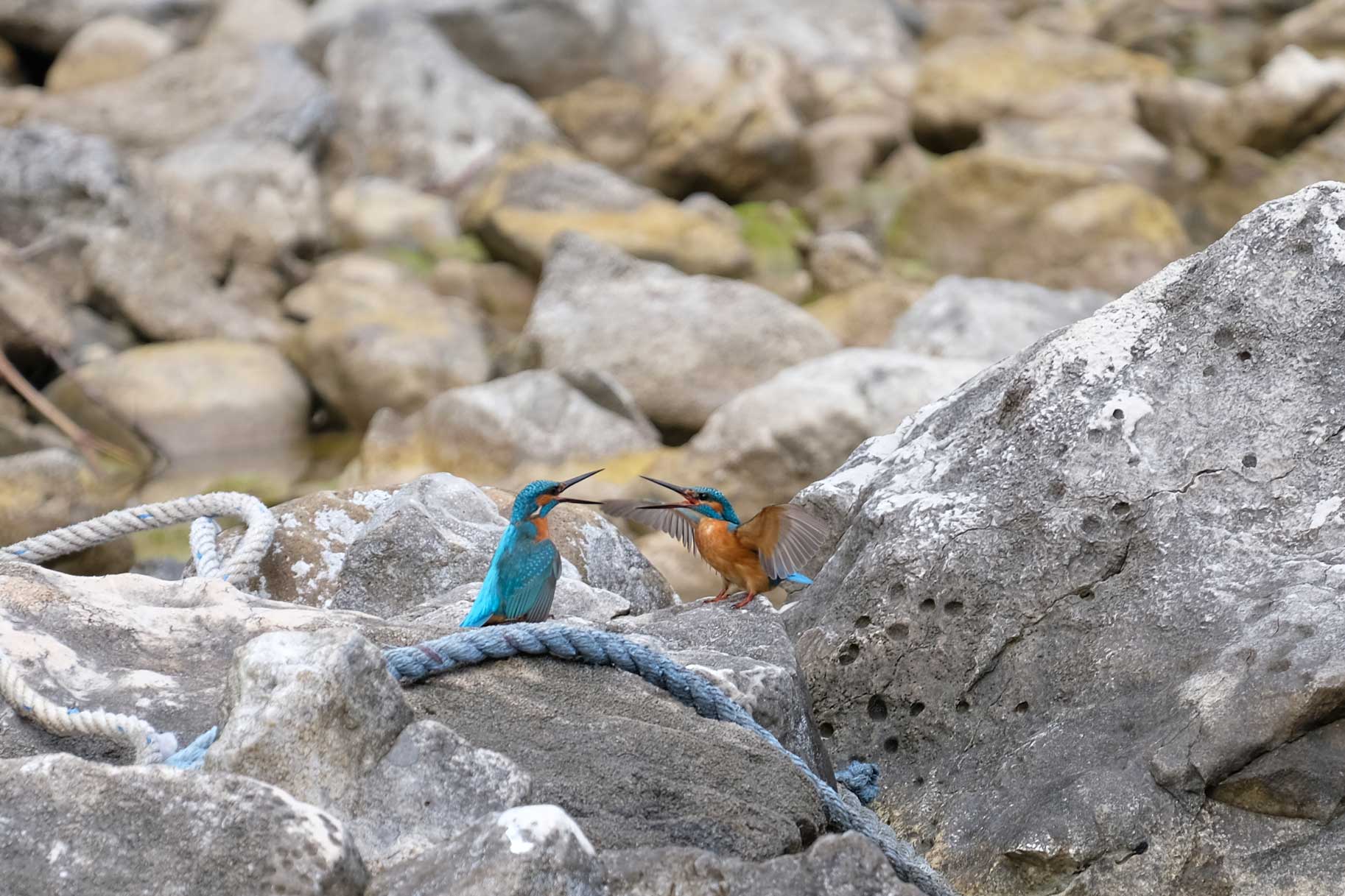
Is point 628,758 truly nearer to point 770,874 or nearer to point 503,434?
point 770,874

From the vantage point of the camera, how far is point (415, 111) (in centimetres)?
1499

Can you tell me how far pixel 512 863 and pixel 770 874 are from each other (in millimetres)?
317

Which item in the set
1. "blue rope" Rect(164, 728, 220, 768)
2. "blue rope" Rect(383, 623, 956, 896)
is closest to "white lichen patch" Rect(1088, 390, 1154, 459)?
"blue rope" Rect(383, 623, 956, 896)

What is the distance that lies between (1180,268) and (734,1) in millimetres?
15308

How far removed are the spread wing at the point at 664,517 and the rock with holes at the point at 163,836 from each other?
218 centimetres

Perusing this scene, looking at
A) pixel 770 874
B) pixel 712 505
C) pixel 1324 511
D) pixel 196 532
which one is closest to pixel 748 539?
pixel 712 505

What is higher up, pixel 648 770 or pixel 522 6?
pixel 648 770

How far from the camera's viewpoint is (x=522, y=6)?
16.1m

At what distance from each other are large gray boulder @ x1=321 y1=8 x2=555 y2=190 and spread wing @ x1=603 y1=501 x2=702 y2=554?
35.5 ft

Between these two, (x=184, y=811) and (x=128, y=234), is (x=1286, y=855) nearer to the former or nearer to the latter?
(x=184, y=811)

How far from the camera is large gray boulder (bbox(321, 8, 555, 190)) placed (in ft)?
48.7

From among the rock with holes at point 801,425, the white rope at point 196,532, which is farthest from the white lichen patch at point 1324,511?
the rock with holes at point 801,425

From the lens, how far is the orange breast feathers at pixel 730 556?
3.71 m

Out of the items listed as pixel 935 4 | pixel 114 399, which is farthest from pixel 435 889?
pixel 935 4
